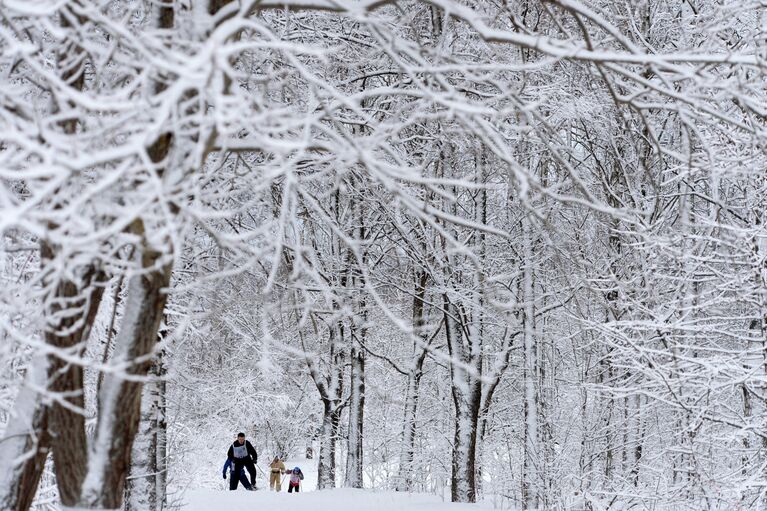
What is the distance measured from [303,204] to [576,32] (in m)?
3.09

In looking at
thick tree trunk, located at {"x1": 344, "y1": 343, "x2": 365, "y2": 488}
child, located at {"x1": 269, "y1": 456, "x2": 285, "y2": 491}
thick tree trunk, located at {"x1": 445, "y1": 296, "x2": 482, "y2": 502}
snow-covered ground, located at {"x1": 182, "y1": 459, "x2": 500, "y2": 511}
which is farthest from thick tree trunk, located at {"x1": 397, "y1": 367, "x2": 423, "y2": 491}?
child, located at {"x1": 269, "y1": 456, "x2": 285, "y2": 491}

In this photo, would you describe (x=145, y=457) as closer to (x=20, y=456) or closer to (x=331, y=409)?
(x=20, y=456)

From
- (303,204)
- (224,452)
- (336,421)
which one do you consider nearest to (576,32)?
(303,204)

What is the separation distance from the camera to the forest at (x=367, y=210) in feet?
8.46

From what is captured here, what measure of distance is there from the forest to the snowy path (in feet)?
3.18

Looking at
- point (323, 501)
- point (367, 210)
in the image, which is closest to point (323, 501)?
point (323, 501)

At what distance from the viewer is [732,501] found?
6.94 m

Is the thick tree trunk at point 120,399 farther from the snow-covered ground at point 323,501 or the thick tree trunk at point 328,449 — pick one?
the thick tree trunk at point 328,449

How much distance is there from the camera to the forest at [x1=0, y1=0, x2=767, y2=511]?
8.46ft

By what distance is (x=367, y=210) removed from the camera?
14.1m

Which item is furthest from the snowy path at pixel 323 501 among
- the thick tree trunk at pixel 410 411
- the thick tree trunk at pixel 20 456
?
the thick tree trunk at pixel 20 456

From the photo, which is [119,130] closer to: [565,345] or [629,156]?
[629,156]

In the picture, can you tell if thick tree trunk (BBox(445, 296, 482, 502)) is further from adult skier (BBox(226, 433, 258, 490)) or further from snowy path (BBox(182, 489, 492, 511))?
adult skier (BBox(226, 433, 258, 490))

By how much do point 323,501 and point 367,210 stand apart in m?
4.88
